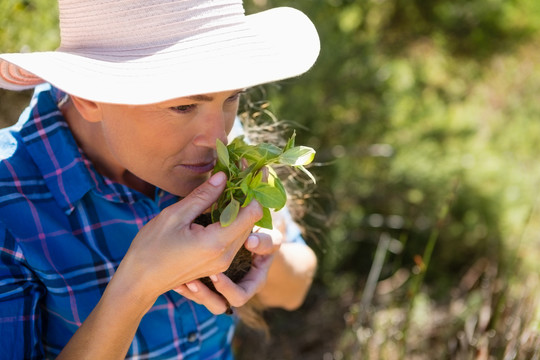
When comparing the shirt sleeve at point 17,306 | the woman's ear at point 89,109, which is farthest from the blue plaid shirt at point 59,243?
the woman's ear at point 89,109

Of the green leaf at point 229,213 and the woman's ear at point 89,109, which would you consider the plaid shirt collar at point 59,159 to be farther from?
the green leaf at point 229,213

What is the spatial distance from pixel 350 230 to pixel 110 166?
2.21 m

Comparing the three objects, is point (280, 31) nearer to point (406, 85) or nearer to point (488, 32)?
point (406, 85)

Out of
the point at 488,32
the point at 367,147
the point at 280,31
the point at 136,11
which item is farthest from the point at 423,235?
the point at 136,11

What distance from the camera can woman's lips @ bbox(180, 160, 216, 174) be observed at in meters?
1.39

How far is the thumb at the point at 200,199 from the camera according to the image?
1271 millimetres

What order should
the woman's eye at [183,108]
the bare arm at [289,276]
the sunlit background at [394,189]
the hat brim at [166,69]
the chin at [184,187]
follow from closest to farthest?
the hat brim at [166,69]
the woman's eye at [183,108]
the chin at [184,187]
the bare arm at [289,276]
the sunlit background at [394,189]

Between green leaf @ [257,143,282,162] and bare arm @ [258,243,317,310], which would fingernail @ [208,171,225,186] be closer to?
green leaf @ [257,143,282,162]

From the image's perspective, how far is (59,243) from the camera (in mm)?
1406

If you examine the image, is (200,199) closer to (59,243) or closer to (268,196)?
(268,196)

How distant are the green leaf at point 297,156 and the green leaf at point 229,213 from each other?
169mm

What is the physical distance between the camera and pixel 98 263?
4.78ft

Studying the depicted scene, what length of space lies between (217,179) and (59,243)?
1.38ft

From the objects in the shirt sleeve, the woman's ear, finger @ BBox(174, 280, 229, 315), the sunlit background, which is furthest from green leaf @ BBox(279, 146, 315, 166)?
the sunlit background
